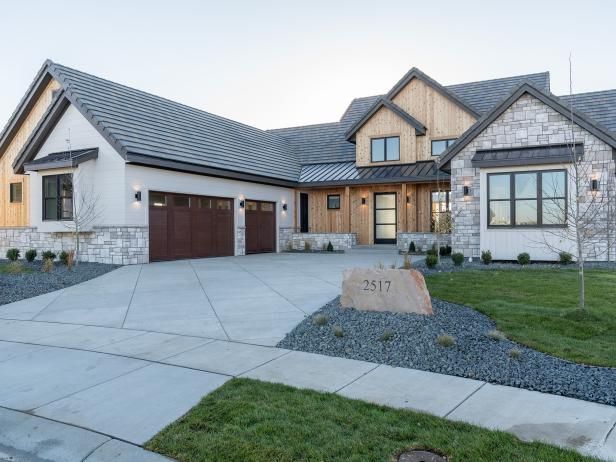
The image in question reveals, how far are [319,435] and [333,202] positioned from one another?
843 inches

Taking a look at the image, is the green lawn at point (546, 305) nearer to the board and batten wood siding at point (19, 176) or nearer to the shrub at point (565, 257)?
the shrub at point (565, 257)

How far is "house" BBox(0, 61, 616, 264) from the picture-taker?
1477 centimetres

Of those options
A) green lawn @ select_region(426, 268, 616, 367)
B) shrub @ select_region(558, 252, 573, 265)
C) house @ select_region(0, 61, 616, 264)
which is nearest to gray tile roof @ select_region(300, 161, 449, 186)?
house @ select_region(0, 61, 616, 264)

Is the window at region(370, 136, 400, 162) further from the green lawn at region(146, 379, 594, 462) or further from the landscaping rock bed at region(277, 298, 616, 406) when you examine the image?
the green lawn at region(146, 379, 594, 462)

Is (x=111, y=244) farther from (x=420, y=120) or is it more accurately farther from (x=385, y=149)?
(x=420, y=120)

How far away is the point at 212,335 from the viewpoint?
6617 millimetres

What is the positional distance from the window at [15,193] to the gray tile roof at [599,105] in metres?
24.4

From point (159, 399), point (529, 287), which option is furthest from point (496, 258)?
point (159, 399)

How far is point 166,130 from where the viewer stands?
18938 mm

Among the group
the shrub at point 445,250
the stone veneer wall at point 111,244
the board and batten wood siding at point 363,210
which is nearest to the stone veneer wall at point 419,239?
the shrub at point 445,250

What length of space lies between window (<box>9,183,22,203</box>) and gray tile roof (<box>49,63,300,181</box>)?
253 inches

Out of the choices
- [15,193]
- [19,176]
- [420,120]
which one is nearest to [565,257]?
[420,120]

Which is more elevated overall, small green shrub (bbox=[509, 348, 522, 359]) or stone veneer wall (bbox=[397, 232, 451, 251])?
stone veneer wall (bbox=[397, 232, 451, 251])

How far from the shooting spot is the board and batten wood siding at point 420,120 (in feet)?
71.5
